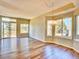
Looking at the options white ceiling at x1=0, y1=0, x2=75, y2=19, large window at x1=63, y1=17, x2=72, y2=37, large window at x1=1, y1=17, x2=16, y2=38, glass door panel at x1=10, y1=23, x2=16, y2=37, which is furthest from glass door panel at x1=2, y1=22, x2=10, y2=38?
large window at x1=63, y1=17, x2=72, y2=37

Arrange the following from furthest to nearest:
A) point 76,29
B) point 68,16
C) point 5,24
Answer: point 5,24
point 68,16
point 76,29

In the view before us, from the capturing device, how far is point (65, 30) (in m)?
8.50

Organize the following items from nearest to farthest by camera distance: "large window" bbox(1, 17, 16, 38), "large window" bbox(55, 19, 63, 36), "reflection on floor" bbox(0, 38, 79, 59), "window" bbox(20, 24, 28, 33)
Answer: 1. "reflection on floor" bbox(0, 38, 79, 59)
2. "large window" bbox(55, 19, 63, 36)
3. "large window" bbox(1, 17, 16, 38)
4. "window" bbox(20, 24, 28, 33)

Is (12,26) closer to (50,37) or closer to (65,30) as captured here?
(50,37)

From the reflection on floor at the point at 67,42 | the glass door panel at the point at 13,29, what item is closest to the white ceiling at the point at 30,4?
the reflection on floor at the point at 67,42

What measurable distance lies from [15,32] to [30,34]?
2.39 m

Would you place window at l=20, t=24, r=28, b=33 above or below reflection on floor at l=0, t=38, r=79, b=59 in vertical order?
above

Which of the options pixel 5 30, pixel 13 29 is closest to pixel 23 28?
pixel 13 29

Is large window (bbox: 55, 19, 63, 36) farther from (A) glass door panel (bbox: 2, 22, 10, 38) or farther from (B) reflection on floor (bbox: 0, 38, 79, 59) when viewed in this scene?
(A) glass door panel (bbox: 2, 22, 10, 38)

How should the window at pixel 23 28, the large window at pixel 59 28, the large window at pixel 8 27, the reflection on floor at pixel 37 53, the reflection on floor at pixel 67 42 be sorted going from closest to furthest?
1. the reflection on floor at pixel 37 53
2. the reflection on floor at pixel 67 42
3. the large window at pixel 59 28
4. the large window at pixel 8 27
5. the window at pixel 23 28

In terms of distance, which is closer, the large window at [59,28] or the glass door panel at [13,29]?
the large window at [59,28]

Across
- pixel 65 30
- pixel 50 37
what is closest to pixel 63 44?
pixel 65 30

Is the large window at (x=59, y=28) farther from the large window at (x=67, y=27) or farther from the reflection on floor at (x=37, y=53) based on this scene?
the reflection on floor at (x=37, y=53)

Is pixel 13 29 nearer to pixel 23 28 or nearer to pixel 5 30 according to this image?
pixel 5 30
